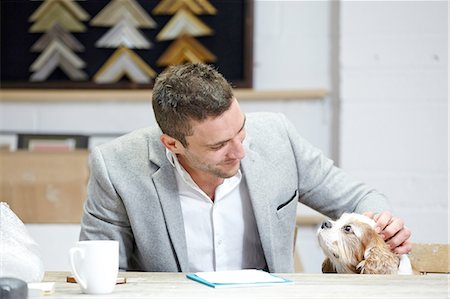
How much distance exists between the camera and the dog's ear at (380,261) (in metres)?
2.01

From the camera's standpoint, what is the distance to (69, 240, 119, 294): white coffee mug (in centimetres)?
150

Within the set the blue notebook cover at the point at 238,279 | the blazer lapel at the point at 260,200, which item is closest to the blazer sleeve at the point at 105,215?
the blazer lapel at the point at 260,200

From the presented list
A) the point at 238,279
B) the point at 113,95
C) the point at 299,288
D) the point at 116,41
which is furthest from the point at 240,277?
the point at 116,41

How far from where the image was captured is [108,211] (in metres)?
2.11

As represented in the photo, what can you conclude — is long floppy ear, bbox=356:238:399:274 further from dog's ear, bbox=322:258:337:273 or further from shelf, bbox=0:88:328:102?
shelf, bbox=0:88:328:102

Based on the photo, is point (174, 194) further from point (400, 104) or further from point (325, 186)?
point (400, 104)

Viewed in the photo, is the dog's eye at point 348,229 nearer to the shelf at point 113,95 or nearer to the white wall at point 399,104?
the white wall at point 399,104

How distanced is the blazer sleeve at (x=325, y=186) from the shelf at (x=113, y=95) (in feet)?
3.63

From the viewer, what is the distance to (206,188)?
218cm

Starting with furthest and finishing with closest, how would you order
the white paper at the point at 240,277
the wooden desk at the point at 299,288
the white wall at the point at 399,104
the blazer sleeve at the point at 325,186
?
the white wall at the point at 399,104 < the blazer sleeve at the point at 325,186 < the white paper at the point at 240,277 < the wooden desk at the point at 299,288

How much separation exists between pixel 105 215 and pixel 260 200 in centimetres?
40

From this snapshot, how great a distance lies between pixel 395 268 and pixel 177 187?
58 cm

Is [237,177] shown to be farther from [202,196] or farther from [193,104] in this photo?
[193,104]

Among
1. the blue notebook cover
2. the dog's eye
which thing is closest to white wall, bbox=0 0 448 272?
the dog's eye
